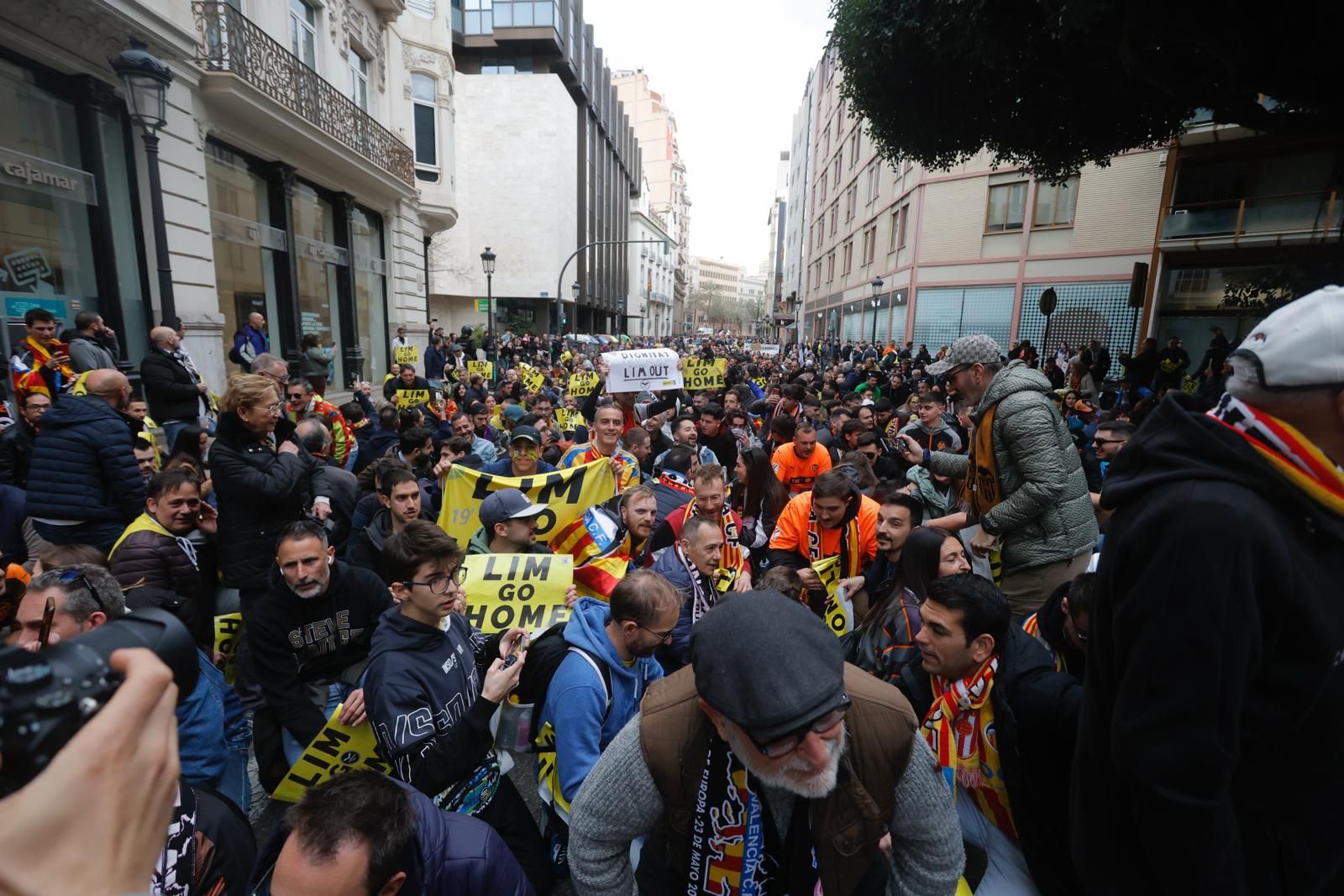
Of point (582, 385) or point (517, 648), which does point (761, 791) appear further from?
point (582, 385)

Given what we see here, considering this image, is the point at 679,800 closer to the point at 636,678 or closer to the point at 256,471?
the point at 636,678

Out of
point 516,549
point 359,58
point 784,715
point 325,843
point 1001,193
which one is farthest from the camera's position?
point 1001,193

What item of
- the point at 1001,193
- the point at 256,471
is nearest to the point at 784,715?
the point at 256,471

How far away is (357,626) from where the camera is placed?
326cm

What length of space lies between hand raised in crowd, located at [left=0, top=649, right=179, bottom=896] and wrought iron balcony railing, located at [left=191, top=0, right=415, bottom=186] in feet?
43.7

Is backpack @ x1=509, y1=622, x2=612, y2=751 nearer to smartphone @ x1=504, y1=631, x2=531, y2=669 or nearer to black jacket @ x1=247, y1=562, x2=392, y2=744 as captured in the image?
smartphone @ x1=504, y1=631, x2=531, y2=669

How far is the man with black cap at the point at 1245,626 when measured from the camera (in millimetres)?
1229

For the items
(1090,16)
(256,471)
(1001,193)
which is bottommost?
(256,471)

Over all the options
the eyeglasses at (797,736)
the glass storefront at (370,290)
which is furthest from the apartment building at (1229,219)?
the glass storefront at (370,290)

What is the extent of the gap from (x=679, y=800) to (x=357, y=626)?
7.43ft

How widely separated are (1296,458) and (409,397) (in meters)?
10.1

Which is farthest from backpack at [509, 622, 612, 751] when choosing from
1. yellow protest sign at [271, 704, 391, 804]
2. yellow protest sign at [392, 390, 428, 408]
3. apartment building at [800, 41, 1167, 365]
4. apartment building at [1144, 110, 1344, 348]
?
apartment building at [1144, 110, 1344, 348]

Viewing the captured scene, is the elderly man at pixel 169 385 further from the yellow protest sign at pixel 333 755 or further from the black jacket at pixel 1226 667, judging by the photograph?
the black jacket at pixel 1226 667

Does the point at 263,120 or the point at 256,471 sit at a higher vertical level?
the point at 263,120
